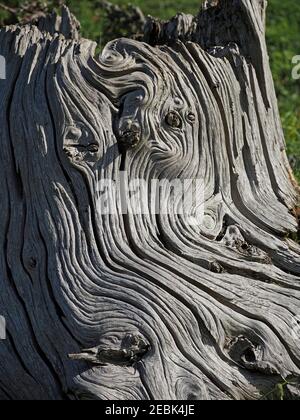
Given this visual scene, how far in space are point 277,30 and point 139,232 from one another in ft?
25.3

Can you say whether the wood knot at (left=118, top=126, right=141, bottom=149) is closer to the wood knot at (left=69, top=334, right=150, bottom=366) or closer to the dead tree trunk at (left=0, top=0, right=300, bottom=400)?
the dead tree trunk at (left=0, top=0, right=300, bottom=400)

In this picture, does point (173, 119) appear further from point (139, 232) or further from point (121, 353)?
point (121, 353)

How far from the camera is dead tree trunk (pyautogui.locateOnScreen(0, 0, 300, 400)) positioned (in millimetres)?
4652

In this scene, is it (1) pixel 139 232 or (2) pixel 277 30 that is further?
(2) pixel 277 30

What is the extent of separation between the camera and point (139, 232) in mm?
5000

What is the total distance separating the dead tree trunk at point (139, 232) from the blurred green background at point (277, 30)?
169cm

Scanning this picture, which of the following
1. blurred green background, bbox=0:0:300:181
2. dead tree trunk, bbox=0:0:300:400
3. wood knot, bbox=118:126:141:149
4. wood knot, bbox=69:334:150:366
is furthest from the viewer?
blurred green background, bbox=0:0:300:181

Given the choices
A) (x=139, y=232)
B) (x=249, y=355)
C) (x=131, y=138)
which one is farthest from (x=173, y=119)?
(x=249, y=355)

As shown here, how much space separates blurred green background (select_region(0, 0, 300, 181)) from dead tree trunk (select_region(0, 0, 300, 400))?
5.54ft

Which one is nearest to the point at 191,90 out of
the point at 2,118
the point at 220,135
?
the point at 220,135

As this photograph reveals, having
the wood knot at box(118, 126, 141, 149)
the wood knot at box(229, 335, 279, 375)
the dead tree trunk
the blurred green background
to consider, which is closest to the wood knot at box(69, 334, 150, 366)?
the dead tree trunk

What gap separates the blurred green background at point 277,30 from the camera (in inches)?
353

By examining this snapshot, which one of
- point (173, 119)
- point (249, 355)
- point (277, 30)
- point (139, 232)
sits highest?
point (277, 30)

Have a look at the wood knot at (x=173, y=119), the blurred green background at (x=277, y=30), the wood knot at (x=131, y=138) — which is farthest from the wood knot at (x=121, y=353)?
the blurred green background at (x=277, y=30)
